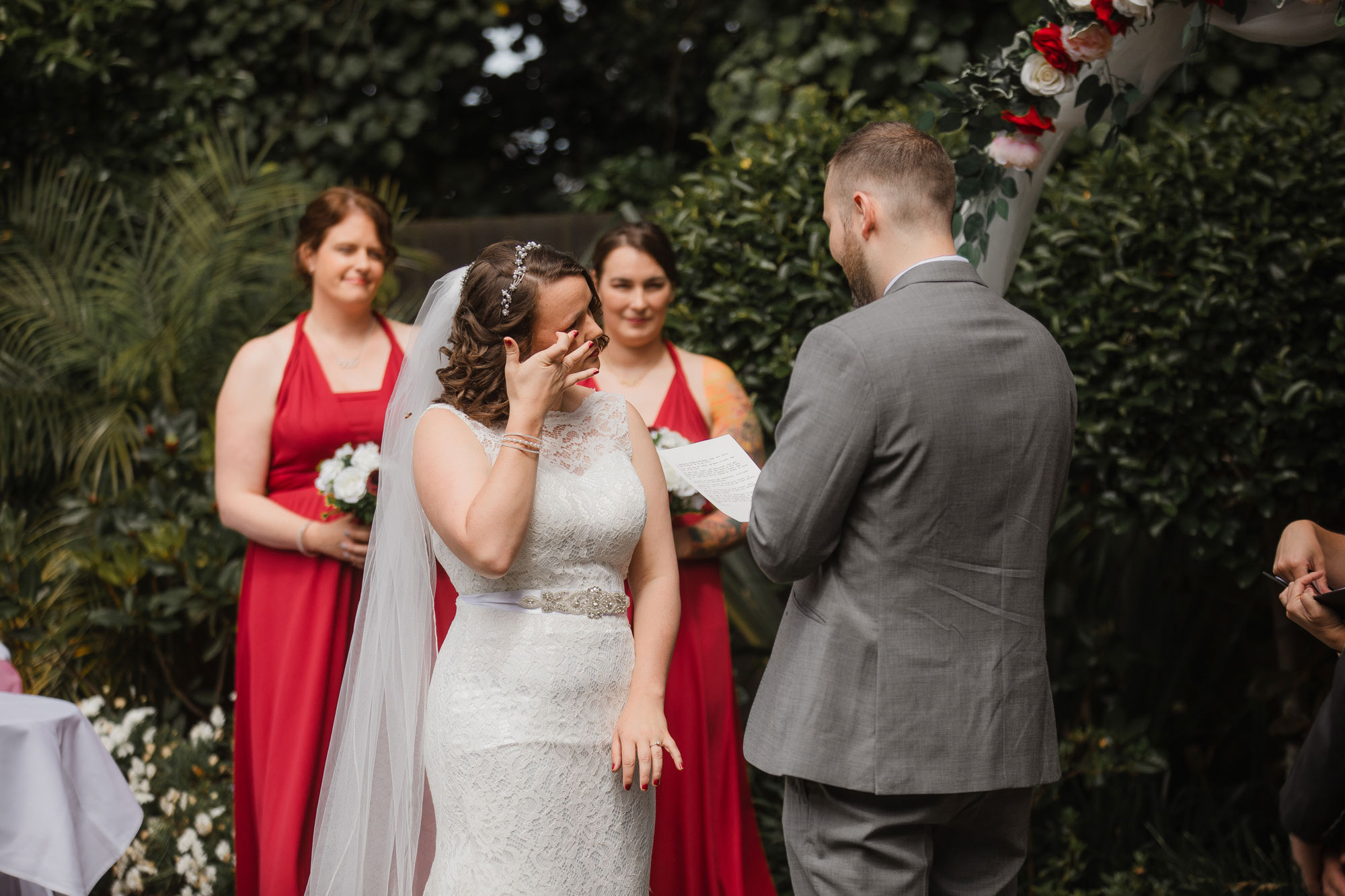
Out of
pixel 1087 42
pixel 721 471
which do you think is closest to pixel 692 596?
pixel 721 471

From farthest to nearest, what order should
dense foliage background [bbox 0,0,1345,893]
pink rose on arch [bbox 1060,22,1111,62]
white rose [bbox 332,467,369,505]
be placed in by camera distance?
dense foliage background [bbox 0,0,1345,893] → white rose [bbox 332,467,369,505] → pink rose on arch [bbox 1060,22,1111,62]

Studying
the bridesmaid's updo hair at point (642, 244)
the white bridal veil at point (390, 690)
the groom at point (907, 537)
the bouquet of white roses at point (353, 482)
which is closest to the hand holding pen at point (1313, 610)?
the groom at point (907, 537)

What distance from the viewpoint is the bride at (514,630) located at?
2.26 meters

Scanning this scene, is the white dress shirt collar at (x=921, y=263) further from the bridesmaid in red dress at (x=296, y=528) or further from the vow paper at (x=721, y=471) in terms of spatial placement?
the bridesmaid in red dress at (x=296, y=528)

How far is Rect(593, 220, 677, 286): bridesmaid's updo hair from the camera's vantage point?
3.36 m

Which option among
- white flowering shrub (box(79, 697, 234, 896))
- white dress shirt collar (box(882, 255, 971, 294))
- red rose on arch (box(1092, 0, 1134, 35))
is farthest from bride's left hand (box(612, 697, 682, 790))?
white flowering shrub (box(79, 697, 234, 896))

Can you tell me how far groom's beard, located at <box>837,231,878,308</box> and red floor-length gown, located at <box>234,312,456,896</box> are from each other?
1.64 meters

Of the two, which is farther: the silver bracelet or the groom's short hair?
the silver bracelet

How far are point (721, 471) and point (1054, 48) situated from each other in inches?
50.9

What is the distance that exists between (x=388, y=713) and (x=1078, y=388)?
2.40 m

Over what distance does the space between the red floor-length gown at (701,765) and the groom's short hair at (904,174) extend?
A: 4.09 feet

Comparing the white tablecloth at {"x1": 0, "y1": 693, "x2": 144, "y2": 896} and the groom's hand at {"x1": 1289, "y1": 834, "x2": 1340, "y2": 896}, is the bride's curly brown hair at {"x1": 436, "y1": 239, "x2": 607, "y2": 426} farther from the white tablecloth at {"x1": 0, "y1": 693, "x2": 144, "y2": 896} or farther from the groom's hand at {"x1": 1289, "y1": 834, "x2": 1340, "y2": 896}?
the groom's hand at {"x1": 1289, "y1": 834, "x2": 1340, "y2": 896}

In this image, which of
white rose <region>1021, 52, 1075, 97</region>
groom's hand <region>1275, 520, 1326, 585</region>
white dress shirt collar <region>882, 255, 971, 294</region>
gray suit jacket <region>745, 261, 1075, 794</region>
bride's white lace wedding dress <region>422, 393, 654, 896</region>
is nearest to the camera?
gray suit jacket <region>745, 261, 1075, 794</region>

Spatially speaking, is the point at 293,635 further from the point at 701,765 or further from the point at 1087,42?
the point at 1087,42
